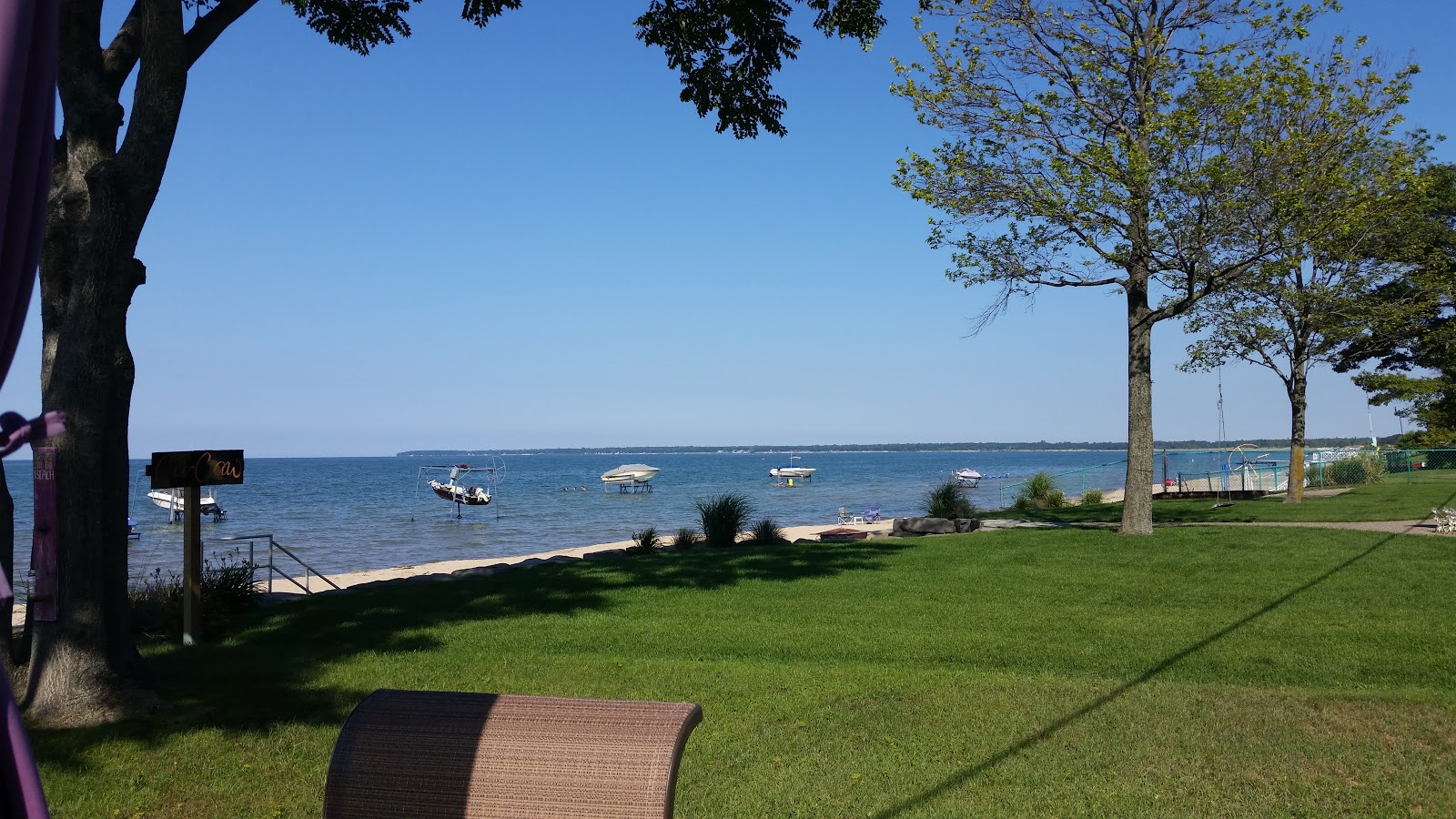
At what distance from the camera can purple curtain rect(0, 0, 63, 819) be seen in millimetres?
1353

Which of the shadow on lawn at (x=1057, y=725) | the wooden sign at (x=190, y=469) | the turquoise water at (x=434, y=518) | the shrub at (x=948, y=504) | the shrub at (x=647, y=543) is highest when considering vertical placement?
the wooden sign at (x=190, y=469)

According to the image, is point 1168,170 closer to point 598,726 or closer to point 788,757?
point 788,757

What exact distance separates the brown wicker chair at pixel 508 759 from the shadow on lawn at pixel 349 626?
3.67 meters

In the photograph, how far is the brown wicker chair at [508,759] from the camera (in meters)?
2.56

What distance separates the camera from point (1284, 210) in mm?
14953

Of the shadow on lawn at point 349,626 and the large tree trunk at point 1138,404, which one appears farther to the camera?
the large tree trunk at point 1138,404

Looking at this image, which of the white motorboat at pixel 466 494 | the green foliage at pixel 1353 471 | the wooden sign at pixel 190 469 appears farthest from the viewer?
the white motorboat at pixel 466 494

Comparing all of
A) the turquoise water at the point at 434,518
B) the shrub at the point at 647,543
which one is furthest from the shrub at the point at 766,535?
the turquoise water at the point at 434,518

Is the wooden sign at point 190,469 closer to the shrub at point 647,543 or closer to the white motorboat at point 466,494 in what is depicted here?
the shrub at point 647,543

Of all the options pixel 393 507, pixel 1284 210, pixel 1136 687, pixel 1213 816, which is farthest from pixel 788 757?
pixel 393 507

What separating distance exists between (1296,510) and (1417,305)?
17.7 ft

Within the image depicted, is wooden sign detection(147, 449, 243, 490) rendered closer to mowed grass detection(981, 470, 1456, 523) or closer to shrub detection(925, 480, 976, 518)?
shrub detection(925, 480, 976, 518)

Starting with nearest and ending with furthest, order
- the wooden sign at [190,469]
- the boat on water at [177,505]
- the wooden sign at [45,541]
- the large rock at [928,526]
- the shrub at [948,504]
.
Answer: the wooden sign at [45,541] < the wooden sign at [190,469] < the large rock at [928,526] < the shrub at [948,504] < the boat on water at [177,505]

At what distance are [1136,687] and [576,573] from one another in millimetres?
8263
